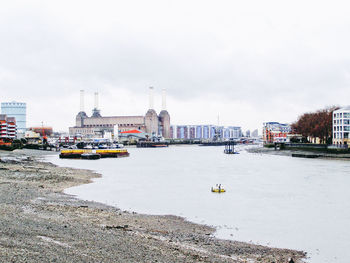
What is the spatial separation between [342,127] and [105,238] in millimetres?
84947

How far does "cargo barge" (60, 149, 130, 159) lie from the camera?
68.1 meters

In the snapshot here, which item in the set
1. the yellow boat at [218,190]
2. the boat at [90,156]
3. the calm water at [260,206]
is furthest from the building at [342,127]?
the yellow boat at [218,190]

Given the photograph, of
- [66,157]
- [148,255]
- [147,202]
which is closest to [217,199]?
[147,202]

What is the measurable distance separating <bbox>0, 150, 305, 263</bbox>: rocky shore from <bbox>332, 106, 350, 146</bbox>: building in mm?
78683

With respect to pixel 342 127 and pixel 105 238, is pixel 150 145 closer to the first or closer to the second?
pixel 342 127

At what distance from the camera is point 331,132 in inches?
3782

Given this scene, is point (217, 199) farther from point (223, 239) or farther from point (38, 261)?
point (38, 261)

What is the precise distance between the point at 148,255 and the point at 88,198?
1254cm

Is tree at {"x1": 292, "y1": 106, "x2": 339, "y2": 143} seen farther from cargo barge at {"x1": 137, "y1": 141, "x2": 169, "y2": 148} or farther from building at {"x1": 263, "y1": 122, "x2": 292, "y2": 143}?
cargo barge at {"x1": 137, "y1": 141, "x2": 169, "y2": 148}

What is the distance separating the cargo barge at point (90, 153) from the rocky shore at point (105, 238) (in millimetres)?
50274

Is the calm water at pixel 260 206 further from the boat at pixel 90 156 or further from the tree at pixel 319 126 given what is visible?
the tree at pixel 319 126

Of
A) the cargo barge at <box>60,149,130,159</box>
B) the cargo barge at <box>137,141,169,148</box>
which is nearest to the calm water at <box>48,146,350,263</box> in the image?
the cargo barge at <box>60,149,130,159</box>

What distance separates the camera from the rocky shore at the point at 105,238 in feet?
32.5

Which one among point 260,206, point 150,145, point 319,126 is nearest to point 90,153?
point 260,206
